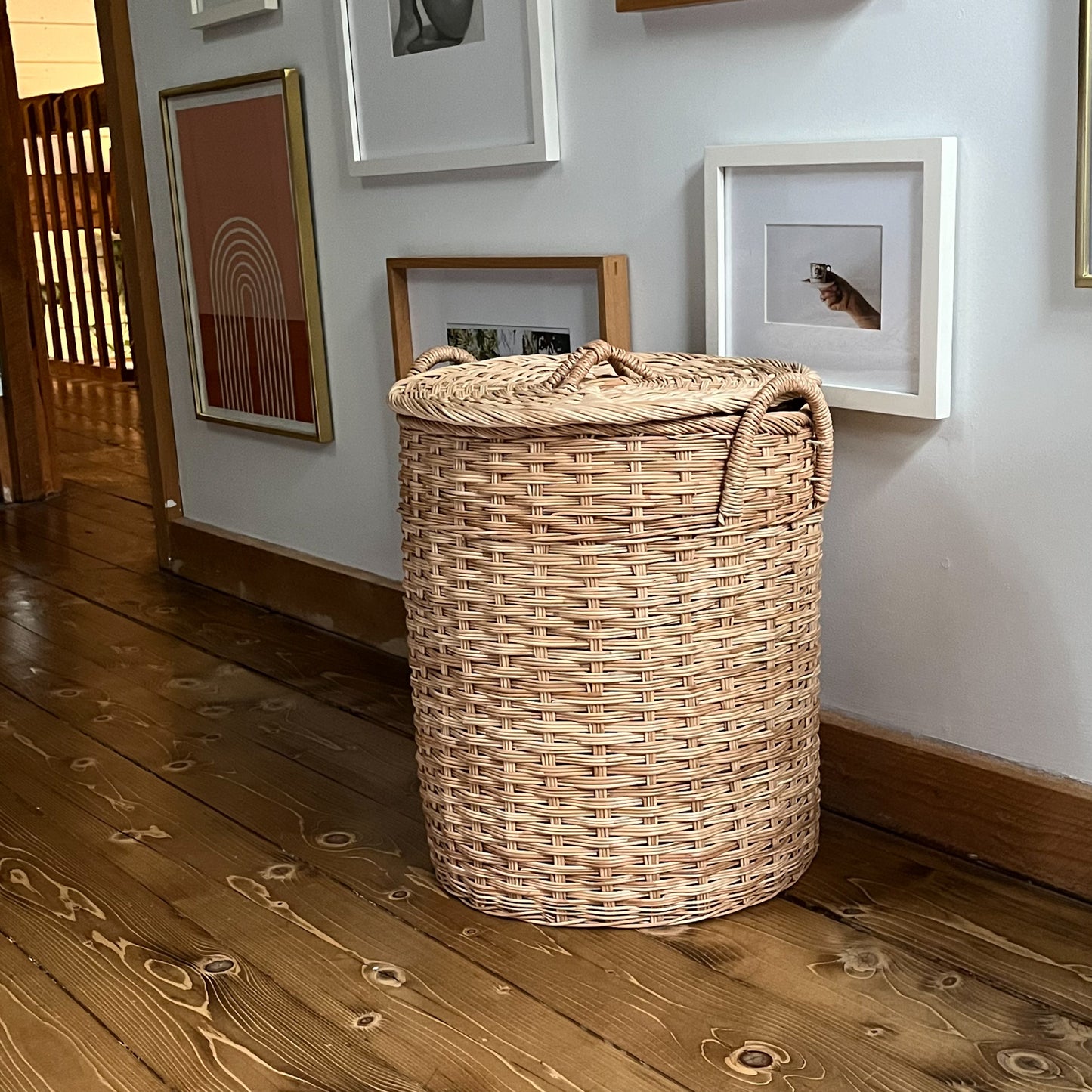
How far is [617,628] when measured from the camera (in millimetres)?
1338

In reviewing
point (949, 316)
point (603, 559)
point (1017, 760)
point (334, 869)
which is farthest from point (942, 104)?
point (334, 869)

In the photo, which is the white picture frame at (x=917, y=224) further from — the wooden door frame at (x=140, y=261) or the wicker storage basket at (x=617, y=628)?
the wooden door frame at (x=140, y=261)

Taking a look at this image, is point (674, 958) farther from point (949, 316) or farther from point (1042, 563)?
point (949, 316)

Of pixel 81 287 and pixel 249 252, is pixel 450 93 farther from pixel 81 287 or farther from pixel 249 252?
pixel 81 287

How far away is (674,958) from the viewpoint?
53.8 inches

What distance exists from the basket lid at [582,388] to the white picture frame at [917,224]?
0.13 metres

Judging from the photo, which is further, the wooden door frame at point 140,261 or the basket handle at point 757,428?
the wooden door frame at point 140,261

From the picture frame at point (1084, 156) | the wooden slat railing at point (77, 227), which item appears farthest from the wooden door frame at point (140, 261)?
the wooden slat railing at point (77, 227)

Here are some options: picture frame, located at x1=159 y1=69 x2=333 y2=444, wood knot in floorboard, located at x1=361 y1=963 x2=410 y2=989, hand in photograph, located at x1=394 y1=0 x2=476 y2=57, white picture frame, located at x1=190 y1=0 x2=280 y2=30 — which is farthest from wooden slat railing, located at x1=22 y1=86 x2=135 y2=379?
wood knot in floorboard, located at x1=361 y1=963 x2=410 y2=989

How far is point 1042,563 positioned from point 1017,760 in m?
0.23

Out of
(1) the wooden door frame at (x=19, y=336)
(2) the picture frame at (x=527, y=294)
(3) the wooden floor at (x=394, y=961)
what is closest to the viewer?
(3) the wooden floor at (x=394, y=961)

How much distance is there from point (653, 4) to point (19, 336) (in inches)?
98.2

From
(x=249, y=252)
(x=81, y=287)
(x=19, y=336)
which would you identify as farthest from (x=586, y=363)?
(x=81, y=287)

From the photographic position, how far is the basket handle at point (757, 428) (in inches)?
51.3
